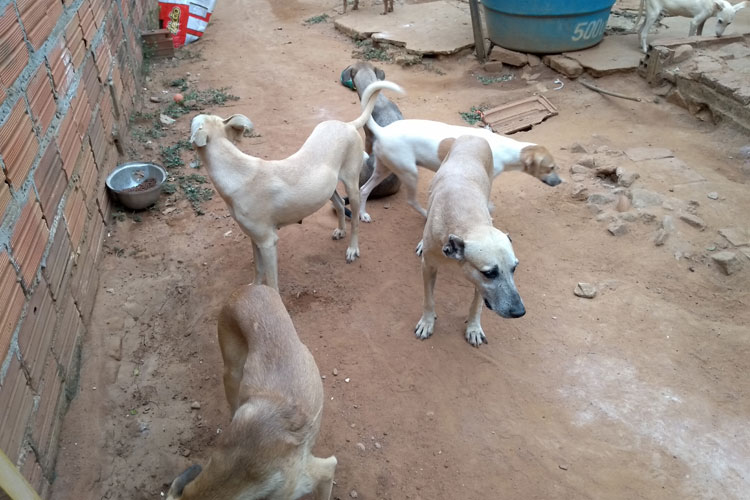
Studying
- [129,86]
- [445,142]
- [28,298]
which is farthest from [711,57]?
[28,298]

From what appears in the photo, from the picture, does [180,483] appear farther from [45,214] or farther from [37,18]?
[37,18]

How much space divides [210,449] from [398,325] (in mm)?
1566

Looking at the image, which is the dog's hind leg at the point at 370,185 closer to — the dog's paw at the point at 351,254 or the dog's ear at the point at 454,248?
the dog's paw at the point at 351,254

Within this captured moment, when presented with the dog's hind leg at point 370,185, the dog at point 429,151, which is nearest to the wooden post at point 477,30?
the dog at point 429,151

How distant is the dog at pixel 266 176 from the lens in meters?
3.66

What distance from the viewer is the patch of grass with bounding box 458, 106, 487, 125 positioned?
23.0ft

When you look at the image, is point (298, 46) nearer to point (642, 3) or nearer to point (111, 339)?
point (642, 3)

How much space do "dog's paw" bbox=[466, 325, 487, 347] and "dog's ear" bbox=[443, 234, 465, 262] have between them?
907 millimetres

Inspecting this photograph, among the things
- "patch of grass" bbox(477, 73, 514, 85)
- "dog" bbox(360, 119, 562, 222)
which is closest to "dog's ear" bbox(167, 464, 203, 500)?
"dog" bbox(360, 119, 562, 222)

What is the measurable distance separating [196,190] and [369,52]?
199 inches

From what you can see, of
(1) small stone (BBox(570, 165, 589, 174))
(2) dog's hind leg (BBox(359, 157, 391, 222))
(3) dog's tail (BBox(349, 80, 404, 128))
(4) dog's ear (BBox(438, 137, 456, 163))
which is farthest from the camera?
(1) small stone (BBox(570, 165, 589, 174))

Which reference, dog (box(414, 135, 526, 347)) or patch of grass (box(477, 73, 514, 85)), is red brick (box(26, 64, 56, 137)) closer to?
dog (box(414, 135, 526, 347))

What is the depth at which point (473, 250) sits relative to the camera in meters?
3.12

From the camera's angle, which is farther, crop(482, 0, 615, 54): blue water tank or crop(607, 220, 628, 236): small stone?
crop(482, 0, 615, 54): blue water tank
